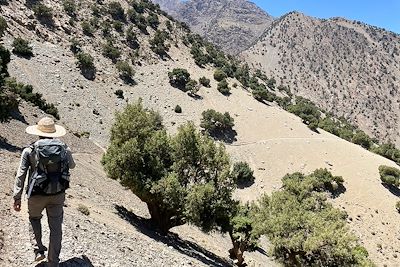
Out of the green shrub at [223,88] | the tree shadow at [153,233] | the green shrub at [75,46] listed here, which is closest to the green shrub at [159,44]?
the green shrub at [223,88]

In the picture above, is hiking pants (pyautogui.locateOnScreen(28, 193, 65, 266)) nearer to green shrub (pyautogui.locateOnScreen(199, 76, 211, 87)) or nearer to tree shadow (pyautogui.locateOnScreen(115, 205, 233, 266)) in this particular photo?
tree shadow (pyautogui.locateOnScreen(115, 205, 233, 266))

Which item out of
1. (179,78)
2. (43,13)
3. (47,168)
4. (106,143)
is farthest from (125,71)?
(47,168)

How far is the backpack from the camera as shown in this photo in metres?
8.21

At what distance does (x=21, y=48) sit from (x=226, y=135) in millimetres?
32661

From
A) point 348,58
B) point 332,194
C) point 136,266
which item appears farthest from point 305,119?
point 348,58

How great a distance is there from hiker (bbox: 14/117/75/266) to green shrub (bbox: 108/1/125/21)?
263 feet

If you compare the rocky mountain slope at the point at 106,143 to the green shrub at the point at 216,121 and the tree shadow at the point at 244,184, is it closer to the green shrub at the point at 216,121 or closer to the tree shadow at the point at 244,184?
the tree shadow at the point at 244,184

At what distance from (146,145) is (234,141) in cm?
4122

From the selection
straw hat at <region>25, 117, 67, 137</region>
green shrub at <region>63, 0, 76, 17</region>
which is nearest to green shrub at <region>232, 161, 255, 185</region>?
green shrub at <region>63, 0, 76, 17</region>

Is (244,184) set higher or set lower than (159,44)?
lower

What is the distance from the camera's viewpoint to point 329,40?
598ft

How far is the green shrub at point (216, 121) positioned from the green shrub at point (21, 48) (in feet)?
90.3

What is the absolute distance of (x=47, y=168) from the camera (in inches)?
326

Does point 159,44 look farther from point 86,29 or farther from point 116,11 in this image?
point 86,29
